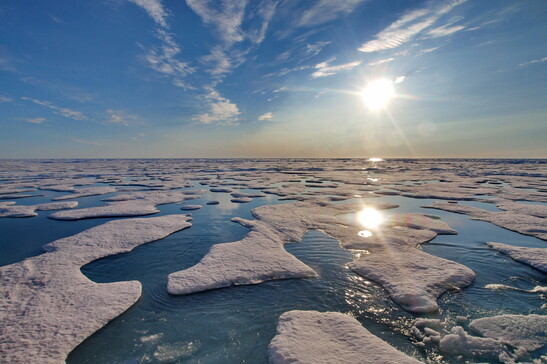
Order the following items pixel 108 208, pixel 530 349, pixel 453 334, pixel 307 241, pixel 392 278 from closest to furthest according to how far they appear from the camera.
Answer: pixel 530 349 → pixel 453 334 → pixel 392 278 → pixel 307 241 → pixel 108 208

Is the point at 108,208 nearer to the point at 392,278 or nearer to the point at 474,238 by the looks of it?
the point at 392,278

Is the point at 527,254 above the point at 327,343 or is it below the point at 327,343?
above

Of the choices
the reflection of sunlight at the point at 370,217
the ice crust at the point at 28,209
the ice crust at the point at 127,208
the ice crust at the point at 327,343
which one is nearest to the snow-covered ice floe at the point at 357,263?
the reflection of sunlight at the point at 370,217

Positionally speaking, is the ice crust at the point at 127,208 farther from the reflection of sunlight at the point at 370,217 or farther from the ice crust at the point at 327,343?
the ice crust at the point at 327,343

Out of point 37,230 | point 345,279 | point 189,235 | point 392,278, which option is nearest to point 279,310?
point 345,279

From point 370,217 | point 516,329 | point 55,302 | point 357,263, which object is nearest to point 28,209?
point 55,302

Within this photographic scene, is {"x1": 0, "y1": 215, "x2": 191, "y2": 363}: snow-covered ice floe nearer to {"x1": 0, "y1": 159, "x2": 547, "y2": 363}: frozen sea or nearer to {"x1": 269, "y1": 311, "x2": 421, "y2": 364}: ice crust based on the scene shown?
{"x1": 0, "y1": 159, "x2": 547, "y2": 363}: frozen sea

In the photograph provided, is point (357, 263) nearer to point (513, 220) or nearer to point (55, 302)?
point (55, 302)
